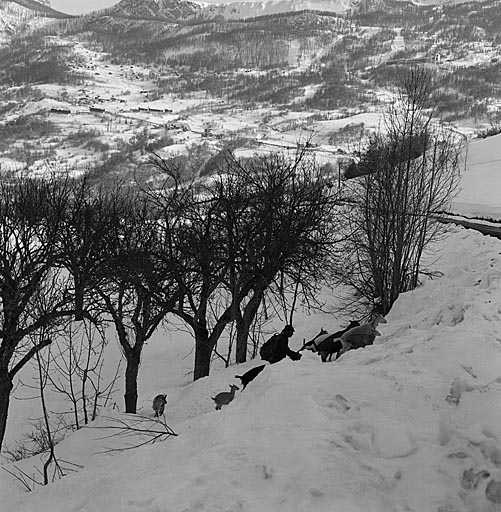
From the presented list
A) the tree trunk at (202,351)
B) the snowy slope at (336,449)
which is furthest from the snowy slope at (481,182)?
the snowy slope at (336,449)

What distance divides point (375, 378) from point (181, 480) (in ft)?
7.30

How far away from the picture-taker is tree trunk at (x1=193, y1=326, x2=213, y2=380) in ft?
42.2

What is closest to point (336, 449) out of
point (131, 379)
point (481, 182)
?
point (131, 379)

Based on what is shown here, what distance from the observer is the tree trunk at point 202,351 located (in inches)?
507

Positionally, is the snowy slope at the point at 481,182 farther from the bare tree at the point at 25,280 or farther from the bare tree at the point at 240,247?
the bare tree at the point at 25,280

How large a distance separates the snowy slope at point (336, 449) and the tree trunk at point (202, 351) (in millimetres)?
7443

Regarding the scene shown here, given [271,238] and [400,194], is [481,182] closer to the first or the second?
[400,194]

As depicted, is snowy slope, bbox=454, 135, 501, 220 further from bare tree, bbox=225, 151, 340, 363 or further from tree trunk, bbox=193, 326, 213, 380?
tree trunk, bbox=193, 326, 213, 380

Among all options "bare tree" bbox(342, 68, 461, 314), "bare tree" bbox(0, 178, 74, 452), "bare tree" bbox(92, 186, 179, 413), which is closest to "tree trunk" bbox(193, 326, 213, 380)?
"bare tree" bbox(92, 186, 179, 413)

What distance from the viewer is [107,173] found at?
115000 millimetres

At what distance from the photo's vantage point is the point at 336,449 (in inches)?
145

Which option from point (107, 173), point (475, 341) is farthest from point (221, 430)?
point (107, 173)

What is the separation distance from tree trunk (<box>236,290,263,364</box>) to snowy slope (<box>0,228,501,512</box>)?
283 inches

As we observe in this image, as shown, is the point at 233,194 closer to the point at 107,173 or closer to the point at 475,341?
the point at 475,341
